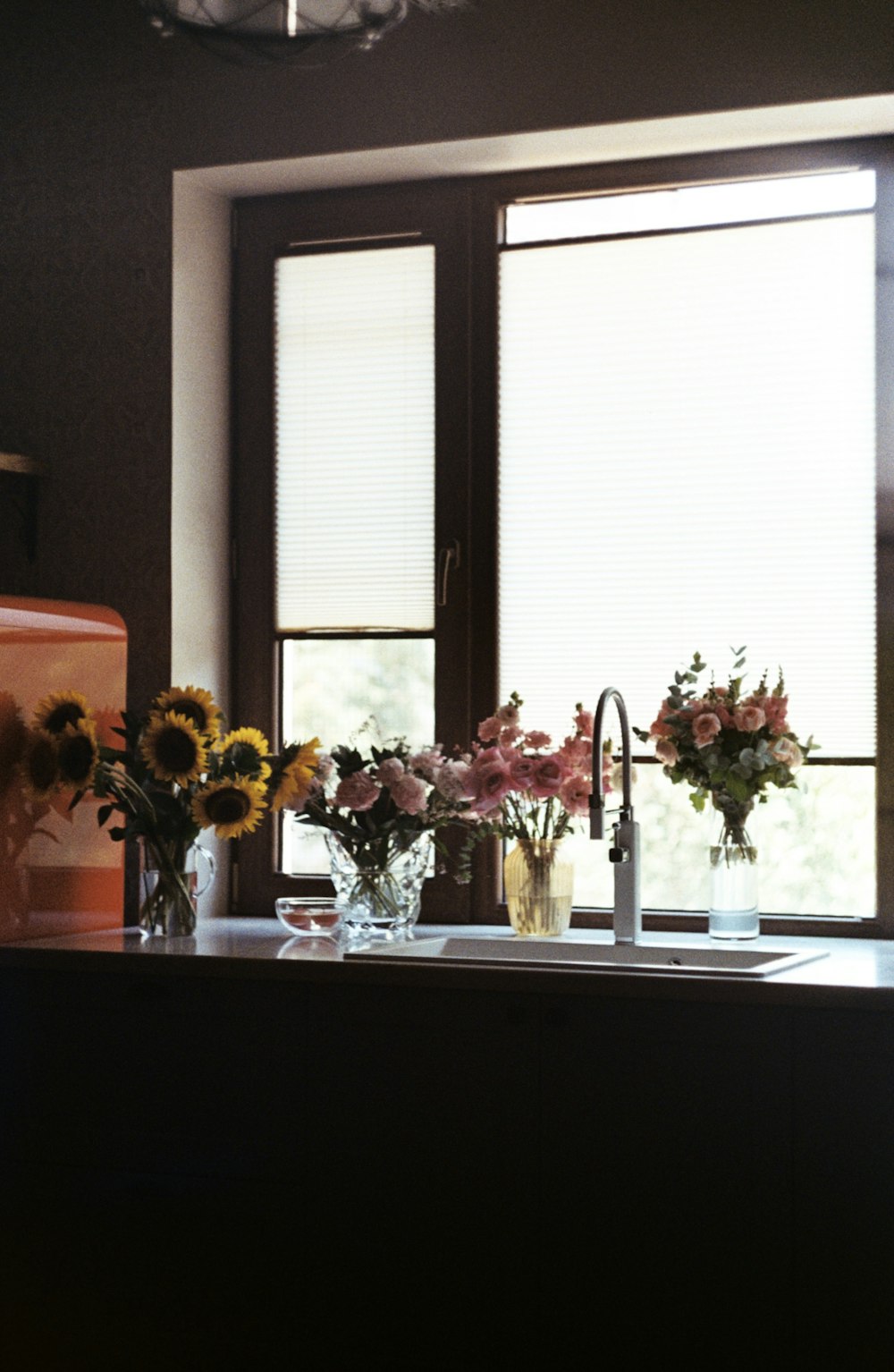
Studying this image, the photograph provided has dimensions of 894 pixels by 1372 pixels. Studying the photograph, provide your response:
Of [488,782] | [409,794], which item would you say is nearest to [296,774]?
[409,794]

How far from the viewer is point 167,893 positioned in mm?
2873

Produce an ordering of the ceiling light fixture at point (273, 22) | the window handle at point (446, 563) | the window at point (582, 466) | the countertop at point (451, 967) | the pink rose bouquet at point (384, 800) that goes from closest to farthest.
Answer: the ceiling light fixture at point (273, 22) → the countertop at point (451, 967) → the pink rose bouquet at point (384, 800) → the window at point (582, 466) → the window handle at point (446, 563)

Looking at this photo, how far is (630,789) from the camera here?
282 cm

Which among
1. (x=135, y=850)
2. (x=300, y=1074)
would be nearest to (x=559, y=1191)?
(x=300, y=1074)

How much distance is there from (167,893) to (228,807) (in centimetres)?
21

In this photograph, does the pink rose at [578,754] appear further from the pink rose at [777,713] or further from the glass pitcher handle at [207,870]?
the glass pitcher handle at [207,870]

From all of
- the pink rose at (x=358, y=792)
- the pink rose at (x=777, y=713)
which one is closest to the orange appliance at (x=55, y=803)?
the pink rose at (x=358, y=792)

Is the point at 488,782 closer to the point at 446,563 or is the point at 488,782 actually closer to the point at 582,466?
the point at 446,563

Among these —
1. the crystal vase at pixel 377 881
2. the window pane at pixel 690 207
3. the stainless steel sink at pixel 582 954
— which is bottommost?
the stainless steel sink at pixel 582 954

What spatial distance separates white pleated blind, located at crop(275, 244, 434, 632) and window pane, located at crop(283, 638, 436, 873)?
5 cm

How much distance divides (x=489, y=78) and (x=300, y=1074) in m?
1.79

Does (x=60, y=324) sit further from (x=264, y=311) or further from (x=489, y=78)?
(x=489, y=78)

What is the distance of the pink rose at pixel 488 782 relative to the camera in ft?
9.41

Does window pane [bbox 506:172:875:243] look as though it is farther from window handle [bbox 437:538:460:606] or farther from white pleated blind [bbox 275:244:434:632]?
window handle [bbox 437:538:460:606]
